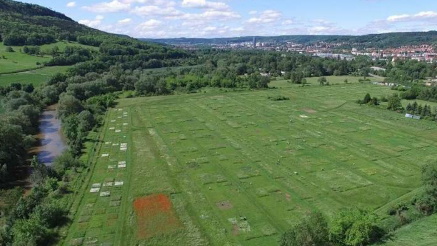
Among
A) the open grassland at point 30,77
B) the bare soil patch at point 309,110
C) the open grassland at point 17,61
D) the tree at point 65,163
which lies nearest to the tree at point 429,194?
the tree at point 65,163

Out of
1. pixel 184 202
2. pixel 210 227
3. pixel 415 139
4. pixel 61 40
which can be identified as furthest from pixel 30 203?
pixel 61 40

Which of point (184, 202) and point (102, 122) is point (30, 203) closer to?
point (184, 202)

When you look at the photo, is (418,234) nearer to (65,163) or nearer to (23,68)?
(65,163)

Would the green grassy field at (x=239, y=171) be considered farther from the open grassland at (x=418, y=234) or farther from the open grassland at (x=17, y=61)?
the open grassland at (x=17, y=61)

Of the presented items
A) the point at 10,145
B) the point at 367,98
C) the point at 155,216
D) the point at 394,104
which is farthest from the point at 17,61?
the point at 394,104

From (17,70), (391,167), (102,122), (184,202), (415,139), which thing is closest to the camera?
(184,202)

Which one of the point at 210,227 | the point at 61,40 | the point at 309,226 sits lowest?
the point at 210,227

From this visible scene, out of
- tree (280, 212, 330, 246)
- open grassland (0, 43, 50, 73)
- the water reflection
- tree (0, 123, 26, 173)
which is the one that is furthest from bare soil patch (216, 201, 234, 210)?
open grassland (0, 43, 50, 73)
